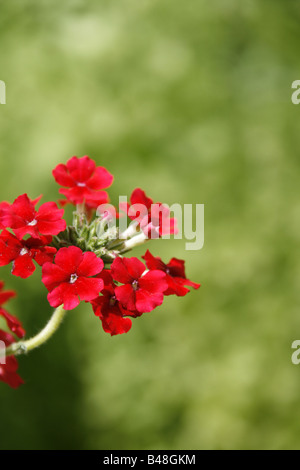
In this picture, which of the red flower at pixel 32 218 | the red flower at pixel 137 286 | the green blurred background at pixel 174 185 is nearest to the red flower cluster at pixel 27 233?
the red flower at pixel 32 218

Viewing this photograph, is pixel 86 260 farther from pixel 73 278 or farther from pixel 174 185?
pixel 174 185

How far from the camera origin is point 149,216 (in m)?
0.88

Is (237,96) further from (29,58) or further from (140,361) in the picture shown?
(140,361)

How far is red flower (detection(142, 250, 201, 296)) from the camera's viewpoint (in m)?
0.83

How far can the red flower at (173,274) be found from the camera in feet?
2.73

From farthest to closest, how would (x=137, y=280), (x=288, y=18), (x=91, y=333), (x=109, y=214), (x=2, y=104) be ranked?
(x=288, y=18)
(x=2, y=104)
(x=91, y=333)
(x=109, y=214)
(x=137, y=280)

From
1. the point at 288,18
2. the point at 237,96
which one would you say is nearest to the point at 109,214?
A: the point at 237,96

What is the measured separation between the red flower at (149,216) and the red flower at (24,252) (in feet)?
0.51

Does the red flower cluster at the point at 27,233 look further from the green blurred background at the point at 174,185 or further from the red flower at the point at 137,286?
the green blurred background at the point at 174,185

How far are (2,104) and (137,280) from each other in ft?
5.40

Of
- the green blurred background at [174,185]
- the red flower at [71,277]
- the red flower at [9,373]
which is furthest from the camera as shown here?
the green blurred background at [174,185]

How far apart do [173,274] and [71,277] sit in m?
0.19

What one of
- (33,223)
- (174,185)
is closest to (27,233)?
(33,223)

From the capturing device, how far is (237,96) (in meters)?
2.29
